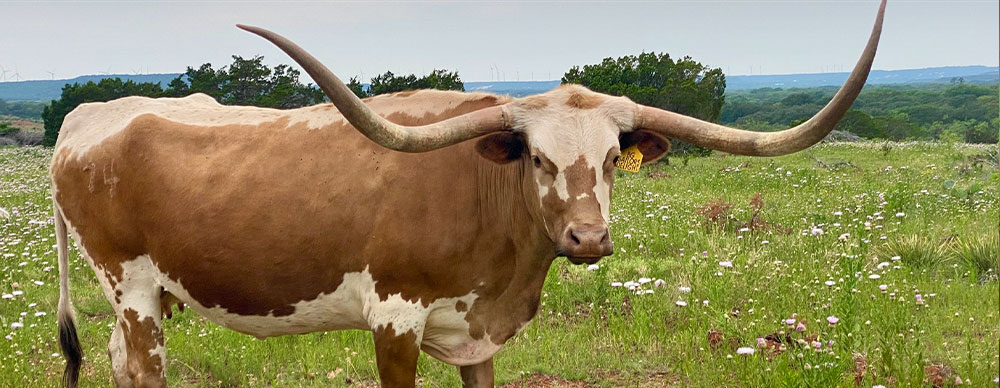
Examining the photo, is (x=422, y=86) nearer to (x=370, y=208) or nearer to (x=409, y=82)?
(x=409, y=82)

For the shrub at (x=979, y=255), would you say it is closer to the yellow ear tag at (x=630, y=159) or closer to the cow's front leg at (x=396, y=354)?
the yellow ear tag at (x=630, y=159)

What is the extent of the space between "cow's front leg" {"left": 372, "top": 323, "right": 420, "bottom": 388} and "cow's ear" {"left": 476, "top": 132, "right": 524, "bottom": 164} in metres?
1.18

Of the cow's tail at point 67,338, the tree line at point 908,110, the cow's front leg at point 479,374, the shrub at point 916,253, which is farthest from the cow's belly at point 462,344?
the tree line at point 908,110

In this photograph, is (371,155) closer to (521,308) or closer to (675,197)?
(521,308)

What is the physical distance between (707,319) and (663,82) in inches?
747

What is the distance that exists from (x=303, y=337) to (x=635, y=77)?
19.5 metres

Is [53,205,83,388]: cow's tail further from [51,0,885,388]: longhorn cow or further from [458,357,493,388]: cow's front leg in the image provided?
[458,357,493,388]: cow's front leg

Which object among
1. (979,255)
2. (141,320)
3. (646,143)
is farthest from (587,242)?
(979,255)

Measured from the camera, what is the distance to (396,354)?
4.78 meters

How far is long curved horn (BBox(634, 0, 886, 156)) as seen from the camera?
4.01 metres

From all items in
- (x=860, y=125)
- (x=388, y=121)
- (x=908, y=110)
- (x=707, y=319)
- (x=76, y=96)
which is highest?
(x=76, y=96)

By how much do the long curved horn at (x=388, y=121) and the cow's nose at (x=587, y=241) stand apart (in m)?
0.82

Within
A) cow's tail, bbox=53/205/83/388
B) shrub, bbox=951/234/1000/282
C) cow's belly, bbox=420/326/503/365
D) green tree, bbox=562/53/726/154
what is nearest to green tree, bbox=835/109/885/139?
green tree, bbox=562/53/726/154

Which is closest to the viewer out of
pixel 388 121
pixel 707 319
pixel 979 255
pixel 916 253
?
pixel 388 121
